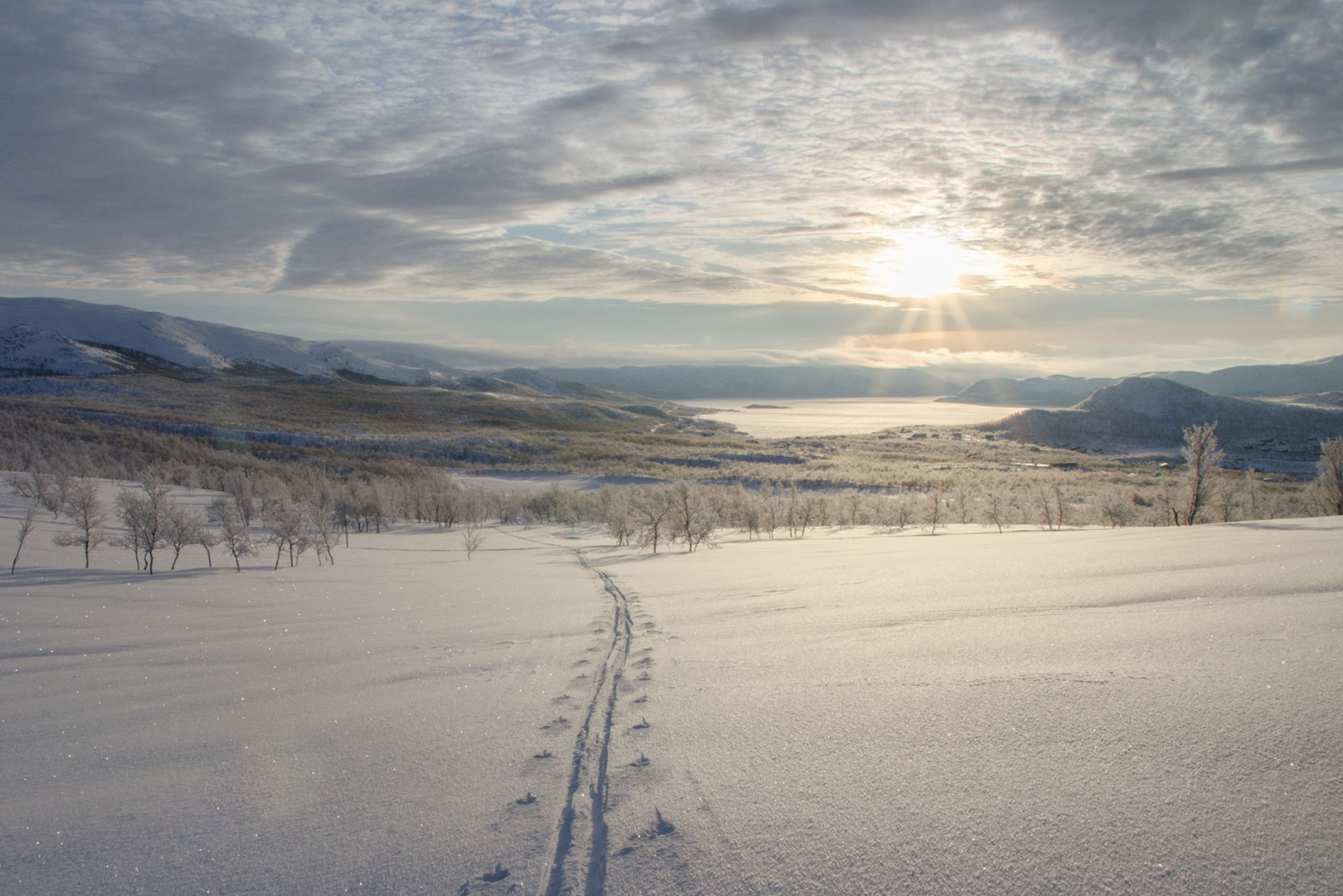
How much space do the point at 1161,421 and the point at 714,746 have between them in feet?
365

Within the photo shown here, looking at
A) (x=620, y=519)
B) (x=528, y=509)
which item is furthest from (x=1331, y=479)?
(x=528, y=509)

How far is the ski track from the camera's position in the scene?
6.36ft

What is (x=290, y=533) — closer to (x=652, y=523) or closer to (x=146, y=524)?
(x=146, y=524)

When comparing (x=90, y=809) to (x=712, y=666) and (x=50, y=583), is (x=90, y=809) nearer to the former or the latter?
(x=712, y=666)

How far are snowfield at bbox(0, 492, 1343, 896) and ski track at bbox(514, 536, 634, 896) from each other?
15 millimetres

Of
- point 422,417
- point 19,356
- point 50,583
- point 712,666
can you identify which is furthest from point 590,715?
point 19,356

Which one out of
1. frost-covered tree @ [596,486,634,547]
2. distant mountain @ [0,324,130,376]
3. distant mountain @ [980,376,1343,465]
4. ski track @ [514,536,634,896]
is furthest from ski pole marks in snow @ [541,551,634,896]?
distant mountain @ [0,324,130,376]

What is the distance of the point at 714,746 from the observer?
2.76 metres

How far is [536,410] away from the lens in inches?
3565

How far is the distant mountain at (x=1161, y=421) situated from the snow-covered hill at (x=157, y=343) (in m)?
118

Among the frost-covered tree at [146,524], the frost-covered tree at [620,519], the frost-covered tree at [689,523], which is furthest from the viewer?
the frost-covered tree at [620,519]

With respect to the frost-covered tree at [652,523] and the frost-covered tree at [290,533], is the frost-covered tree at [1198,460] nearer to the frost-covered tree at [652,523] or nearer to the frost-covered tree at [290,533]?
the frost-covered tree at [652,523]

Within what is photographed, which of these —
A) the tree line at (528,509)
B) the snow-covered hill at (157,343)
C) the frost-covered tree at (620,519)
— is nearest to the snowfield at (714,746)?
the tree line at (528,509)

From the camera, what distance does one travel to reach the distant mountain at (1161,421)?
260 feet
